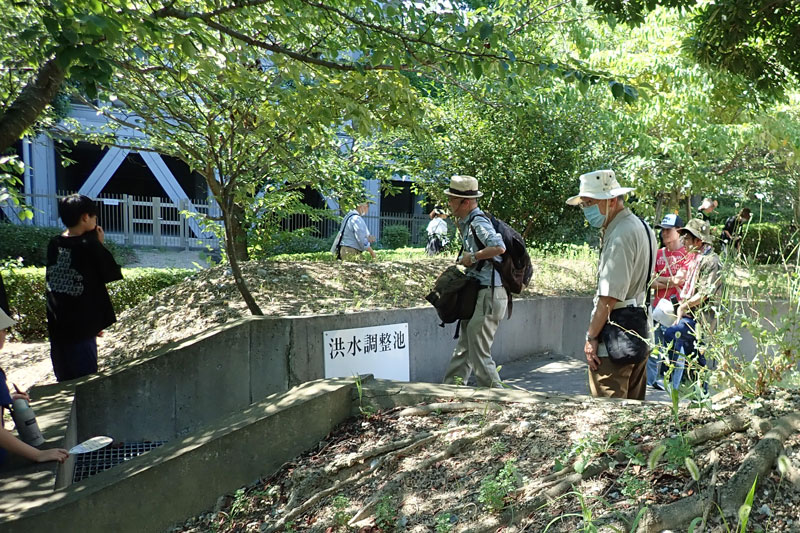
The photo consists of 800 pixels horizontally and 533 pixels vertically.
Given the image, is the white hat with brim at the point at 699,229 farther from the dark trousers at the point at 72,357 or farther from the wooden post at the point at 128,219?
the wooden post at the point at 128,219

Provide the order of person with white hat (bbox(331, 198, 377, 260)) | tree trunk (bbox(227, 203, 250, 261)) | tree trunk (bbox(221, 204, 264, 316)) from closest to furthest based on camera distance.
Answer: tree trunk (bbox(221, 204, 264, 316)) → tree trunk (bbox(227, 203, 250, 261)) → person with white hat (bbox(331, 198, 377, 260))

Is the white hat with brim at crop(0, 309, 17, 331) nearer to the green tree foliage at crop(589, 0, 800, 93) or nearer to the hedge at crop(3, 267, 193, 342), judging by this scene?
the green tree foliage at crop(589, 0, 800, 93)

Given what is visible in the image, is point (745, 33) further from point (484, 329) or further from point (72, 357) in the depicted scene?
point (72, 357)

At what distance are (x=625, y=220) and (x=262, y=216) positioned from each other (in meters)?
8.23

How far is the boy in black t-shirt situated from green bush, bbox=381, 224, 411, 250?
20690 millimetres

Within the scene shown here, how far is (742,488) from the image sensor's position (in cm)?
249

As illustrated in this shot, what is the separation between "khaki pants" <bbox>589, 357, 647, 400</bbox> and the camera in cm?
426

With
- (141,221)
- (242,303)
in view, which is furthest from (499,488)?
(141,221)

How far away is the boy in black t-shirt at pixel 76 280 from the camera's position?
5426 millimetres

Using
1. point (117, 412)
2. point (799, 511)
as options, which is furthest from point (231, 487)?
point (799, 511)

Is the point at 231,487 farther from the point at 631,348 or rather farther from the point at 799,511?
the point at 799,511

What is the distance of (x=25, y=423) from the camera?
13.5 ft

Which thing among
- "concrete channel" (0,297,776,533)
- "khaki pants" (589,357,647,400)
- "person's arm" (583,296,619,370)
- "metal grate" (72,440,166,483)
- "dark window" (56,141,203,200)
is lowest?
"metal grate" (72,440,166,483)

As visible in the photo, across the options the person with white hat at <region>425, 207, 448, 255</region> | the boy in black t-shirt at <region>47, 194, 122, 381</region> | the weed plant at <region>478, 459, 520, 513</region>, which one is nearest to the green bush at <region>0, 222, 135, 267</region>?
the person with white hat at <region>425, 207, 448, 255</region>
